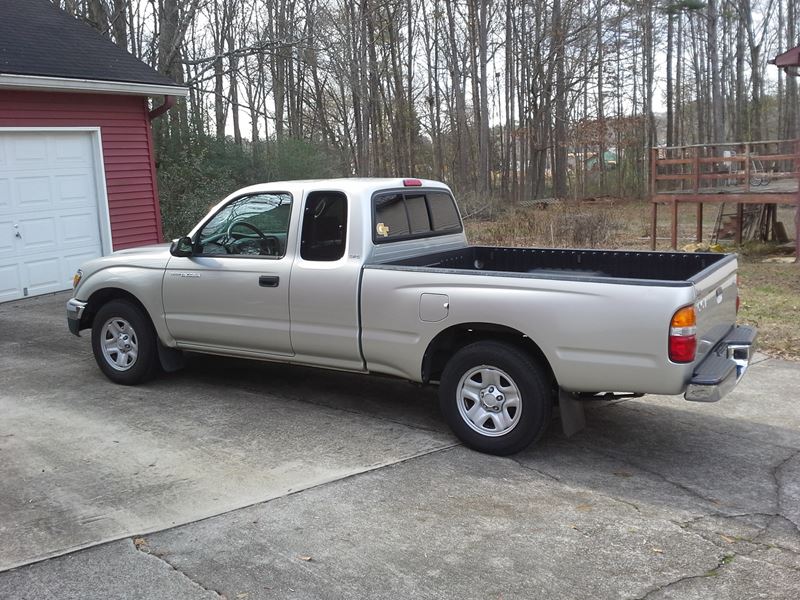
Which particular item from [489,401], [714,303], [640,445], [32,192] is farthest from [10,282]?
[714,303]

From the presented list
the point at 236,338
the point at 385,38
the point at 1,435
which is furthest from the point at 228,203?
the point at 385,38

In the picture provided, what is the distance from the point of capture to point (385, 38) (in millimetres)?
32125

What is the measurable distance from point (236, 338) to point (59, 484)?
6.28 feet

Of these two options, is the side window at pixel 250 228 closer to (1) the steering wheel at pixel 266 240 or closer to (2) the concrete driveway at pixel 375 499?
(1) the steering wheel at pixel 266 240

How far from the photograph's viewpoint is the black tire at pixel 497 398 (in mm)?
5055

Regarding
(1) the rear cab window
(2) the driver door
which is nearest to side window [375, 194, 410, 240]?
(1) the rear cab window

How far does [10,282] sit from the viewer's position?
11.8 meters

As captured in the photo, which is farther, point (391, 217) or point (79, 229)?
point (79, 229)

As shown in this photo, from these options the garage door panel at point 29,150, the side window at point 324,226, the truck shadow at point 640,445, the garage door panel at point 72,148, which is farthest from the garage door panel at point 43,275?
the side window at point 324,226

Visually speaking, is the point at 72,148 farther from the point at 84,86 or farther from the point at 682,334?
the point at 682,334

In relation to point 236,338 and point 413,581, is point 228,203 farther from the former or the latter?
point 413,581

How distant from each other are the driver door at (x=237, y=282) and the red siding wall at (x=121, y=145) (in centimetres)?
657

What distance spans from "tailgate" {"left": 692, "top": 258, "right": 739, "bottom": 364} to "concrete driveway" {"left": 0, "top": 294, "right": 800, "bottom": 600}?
31.2 inches

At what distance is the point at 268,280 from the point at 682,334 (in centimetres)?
305
